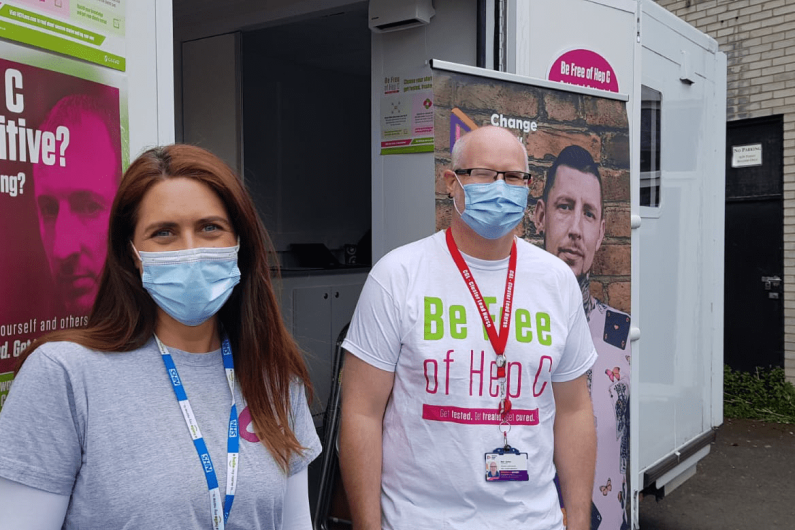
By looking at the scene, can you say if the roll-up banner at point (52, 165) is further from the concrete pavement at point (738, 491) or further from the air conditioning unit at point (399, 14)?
the concrete pavement at point (738, 491)

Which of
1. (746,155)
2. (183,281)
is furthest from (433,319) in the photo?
(746,155)

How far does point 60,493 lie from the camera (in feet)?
3.76

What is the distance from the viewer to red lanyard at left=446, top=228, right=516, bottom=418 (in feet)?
6.28

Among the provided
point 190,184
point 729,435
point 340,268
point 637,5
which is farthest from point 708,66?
point 190,184

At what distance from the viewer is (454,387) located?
6.20ft

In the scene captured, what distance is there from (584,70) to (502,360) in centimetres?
204

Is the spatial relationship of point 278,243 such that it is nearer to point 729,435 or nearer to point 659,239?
point 659,239

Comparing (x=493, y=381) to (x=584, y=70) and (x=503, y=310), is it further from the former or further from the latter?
(x=584, y=70)

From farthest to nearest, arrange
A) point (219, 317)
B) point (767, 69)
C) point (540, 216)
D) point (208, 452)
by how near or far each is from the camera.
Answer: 1. point (767, 69)
2. point (540, 216)
3. point (219, 317)
4. point (208, 452)

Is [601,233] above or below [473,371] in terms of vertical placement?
above

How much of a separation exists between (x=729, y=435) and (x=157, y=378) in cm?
655

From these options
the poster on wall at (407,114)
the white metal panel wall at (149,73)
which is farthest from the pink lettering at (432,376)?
the poster on wall at (407,114)

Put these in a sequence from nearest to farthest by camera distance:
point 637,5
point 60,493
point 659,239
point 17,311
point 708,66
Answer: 1. point 60,493
2. point 17,311
3. point 637,5
4. point 659,239
5. point 708,66

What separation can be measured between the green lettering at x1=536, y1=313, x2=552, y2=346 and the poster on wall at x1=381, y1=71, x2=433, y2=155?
1593mm
